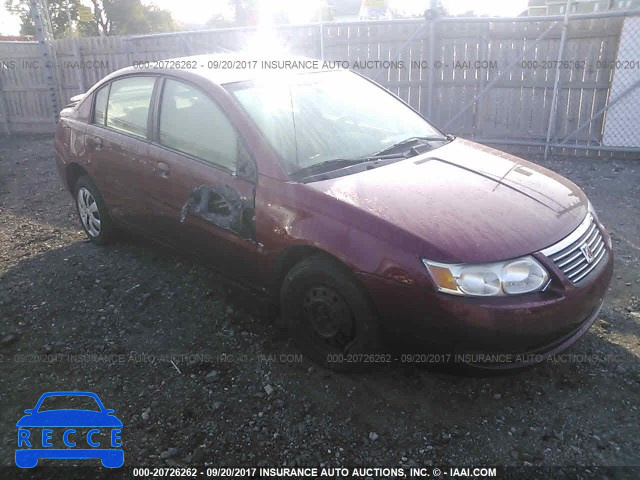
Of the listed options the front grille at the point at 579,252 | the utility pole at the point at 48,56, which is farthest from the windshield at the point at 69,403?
the utility pole at the point at 48,56

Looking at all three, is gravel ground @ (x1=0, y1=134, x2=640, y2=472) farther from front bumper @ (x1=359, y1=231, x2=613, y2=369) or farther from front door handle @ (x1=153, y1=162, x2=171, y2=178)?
front door handle @ (x1=153, y1=162, x2=171, y2=178)

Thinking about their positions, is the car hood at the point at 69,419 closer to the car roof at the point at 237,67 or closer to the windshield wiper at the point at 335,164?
the windshield wiper at the point at 335,164

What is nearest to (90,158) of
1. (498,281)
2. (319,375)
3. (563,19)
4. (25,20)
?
(319,375)

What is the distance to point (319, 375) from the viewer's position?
309 cm

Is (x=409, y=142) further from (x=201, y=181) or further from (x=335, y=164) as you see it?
(x=201, y=181)

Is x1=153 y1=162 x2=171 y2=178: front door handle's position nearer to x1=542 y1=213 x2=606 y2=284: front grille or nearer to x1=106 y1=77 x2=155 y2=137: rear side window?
x1=106 y1=77 x2=155 y2=137: rear side window

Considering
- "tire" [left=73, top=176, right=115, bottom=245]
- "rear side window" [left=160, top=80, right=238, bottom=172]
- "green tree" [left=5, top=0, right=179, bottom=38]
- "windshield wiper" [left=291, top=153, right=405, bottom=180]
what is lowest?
"tire" [left=73, top=176, right=115, bottom=245]

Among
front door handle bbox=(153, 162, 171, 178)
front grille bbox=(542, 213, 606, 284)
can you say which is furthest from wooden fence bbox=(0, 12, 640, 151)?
front door handle bbox=(153, 162, 171, 178)

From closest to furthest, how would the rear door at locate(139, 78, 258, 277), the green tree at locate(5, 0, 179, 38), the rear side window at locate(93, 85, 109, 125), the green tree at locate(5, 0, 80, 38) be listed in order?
the rear door at locate(139, 78, 258, 277), the rear side window at locate(93, 85, 109, 125), the green tree at locate(5, 0, 80, 38), the green tree at locate(5, 0, 179, 38)

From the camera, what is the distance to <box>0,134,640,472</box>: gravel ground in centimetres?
260

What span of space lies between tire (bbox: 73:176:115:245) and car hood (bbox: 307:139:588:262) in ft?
8.37

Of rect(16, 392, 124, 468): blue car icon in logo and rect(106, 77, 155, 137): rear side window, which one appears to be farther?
rect(106, 77, 155, 137): rear side window

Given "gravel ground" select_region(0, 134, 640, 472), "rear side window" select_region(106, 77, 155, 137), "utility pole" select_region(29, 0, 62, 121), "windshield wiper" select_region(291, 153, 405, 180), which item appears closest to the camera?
"gravel ground" select_region(0, 134, 640, 472)

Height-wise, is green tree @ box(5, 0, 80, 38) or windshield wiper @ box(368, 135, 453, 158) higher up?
green tree @ box(5, 0, 80, 38)
